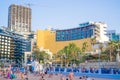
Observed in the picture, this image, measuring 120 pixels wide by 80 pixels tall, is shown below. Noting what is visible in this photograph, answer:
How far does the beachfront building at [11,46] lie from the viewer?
4272 inches

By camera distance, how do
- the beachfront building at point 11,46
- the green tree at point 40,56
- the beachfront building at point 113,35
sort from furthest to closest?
1. the beachfront building at point 113,35
2. the beachfront building at point 11,46
3. the green tree at point 40,56

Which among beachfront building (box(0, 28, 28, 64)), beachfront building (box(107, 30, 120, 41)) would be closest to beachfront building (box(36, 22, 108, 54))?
beachfront building (box(0, 28, 28, 64))

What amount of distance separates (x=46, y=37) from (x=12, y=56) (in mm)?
17606

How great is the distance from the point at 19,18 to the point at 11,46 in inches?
2831

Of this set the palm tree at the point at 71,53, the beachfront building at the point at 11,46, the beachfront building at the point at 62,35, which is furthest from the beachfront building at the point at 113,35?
the palm tree at the point at 71,53

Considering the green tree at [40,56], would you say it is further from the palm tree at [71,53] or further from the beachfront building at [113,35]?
the beachfront building at [113,35]

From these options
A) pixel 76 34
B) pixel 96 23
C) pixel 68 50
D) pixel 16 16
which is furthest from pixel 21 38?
pixel 16 16

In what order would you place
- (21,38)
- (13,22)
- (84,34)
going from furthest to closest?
(13,22) < (21,38) < (84,34)

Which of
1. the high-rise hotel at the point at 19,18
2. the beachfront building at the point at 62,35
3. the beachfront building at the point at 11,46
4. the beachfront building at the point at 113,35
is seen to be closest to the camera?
the beachfront building at the point at 62,35

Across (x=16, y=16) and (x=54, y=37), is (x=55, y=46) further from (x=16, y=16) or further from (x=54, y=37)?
(x=16, y=16)

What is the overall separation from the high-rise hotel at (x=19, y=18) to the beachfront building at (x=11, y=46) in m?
54.6

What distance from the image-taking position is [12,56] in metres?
112

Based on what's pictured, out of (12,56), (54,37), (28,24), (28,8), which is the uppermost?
(28,8)

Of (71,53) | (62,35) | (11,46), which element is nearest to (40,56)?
(71,53)
